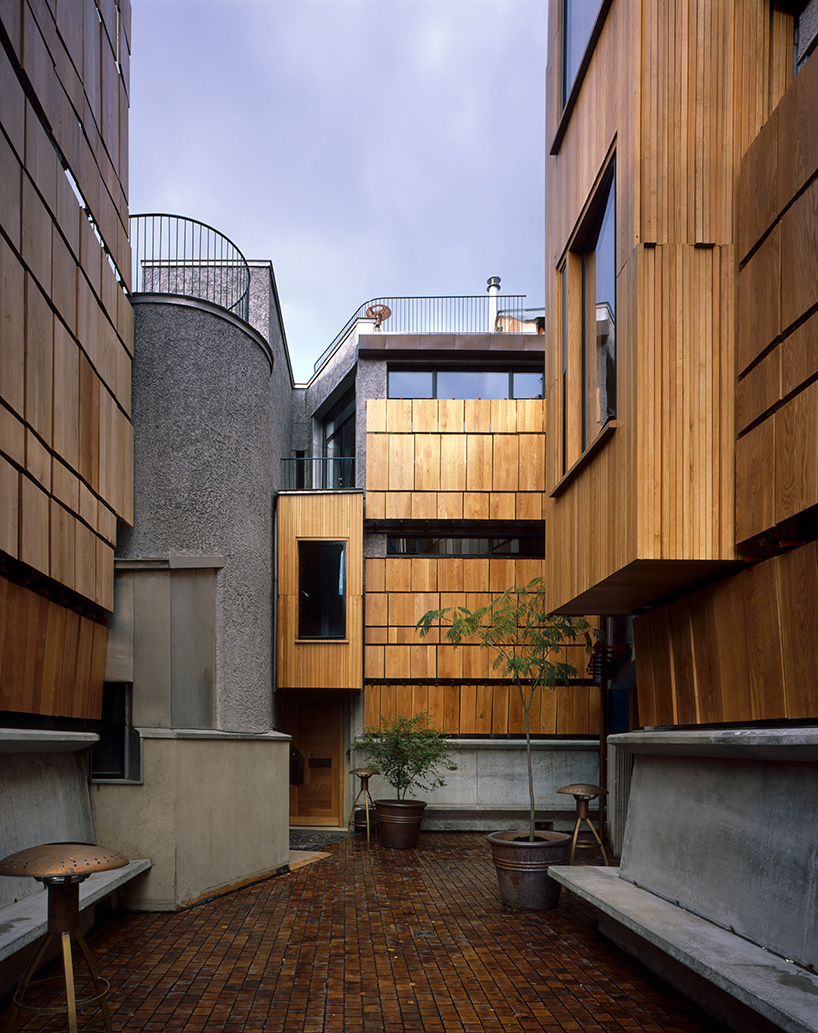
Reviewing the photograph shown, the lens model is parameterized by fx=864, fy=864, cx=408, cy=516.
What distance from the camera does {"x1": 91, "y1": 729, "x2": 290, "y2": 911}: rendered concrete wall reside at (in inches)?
357

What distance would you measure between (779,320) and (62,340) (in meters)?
6.04

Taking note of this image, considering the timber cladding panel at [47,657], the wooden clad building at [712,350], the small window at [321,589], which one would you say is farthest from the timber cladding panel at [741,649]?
the small window at [321,589]

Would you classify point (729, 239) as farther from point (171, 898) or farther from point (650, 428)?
point (171, 898)

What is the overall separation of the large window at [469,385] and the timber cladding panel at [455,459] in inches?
23.2

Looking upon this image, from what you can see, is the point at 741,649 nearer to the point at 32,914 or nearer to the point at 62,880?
the point at 62,880

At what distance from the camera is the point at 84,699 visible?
893 cm

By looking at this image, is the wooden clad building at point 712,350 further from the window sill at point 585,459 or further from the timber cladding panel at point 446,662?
the timber cladding panel at point 446,662

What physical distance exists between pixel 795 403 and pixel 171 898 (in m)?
7.71

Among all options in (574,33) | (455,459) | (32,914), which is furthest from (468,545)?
(32,914)

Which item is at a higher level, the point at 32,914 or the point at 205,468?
the point at 205,468

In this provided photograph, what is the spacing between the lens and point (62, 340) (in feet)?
25.9

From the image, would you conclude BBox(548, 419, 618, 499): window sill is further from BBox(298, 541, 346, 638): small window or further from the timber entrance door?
the timber entrance door

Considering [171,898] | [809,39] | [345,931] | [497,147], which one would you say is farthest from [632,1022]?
[497,147]

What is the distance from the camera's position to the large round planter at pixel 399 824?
1333 centimetres
